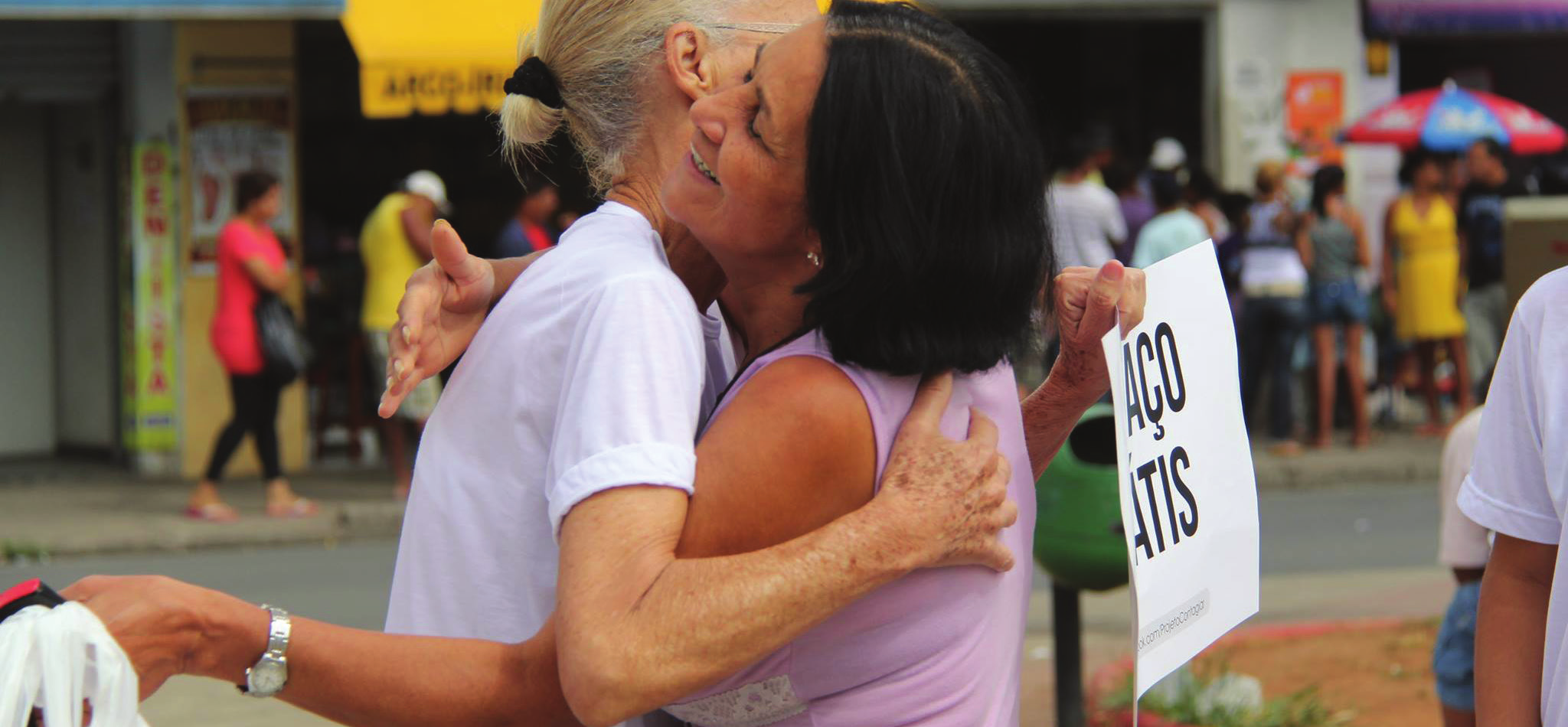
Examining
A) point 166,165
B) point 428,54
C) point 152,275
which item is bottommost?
point 152,275

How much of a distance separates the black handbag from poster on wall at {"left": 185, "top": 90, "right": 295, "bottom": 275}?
80.6 inches

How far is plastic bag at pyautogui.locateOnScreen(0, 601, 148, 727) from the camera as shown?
4.84 feet

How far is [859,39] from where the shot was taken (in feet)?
5.78

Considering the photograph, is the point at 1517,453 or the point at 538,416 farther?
the point at 1517,453

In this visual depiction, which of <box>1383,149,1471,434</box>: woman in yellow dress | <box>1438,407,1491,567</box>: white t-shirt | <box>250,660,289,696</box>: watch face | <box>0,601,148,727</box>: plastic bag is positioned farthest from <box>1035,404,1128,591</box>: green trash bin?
<box>1383,149,1471,434</box>: woman in yellow dress

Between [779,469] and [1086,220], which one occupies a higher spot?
[1086,220]

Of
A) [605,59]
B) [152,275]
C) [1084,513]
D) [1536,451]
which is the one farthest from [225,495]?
[1536,451]

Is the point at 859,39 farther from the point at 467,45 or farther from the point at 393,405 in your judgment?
the point at 467,45

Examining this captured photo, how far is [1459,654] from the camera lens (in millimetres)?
3646

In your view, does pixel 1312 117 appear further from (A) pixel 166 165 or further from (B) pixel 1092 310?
(B) pixel 1092 310

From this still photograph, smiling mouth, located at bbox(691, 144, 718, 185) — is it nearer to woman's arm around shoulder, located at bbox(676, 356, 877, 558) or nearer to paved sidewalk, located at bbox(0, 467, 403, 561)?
woman's arm around shoulder, located at bbox(676, 356, 877, 558)

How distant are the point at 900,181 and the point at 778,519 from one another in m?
0.35

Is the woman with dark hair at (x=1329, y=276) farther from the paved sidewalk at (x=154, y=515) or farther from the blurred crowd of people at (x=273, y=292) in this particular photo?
the paved sidewalk at (x=154, y=515)

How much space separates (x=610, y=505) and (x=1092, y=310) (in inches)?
26.3
